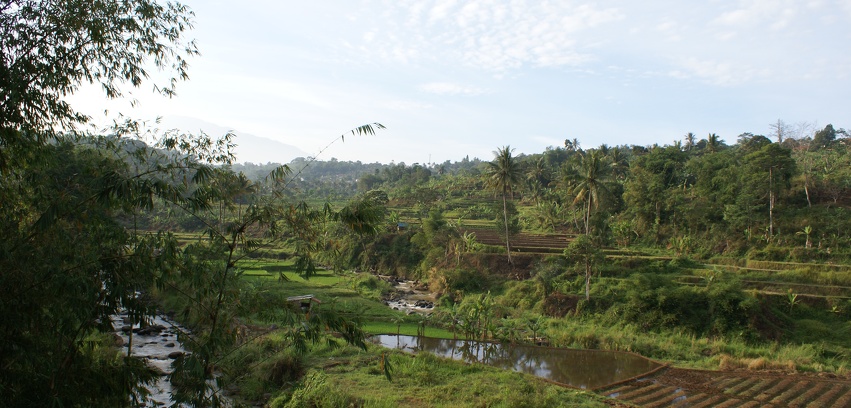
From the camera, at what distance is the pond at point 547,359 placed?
1922 cm

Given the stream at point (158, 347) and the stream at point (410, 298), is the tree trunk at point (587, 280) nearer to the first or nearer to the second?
the stream at point (410, 298)

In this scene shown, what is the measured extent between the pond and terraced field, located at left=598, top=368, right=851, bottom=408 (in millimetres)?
1155

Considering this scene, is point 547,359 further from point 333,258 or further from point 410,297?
point 410,297

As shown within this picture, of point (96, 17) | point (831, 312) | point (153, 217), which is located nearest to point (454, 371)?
point (96, 17)

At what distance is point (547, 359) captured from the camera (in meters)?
21.2

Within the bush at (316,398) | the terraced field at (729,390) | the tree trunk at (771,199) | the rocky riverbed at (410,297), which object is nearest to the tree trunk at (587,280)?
the terraced field at (729,390)

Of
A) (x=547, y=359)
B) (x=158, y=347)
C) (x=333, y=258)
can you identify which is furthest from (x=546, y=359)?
(x=158, y=347)

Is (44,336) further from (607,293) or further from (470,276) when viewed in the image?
(470,276)

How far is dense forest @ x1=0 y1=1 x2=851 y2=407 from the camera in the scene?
20.3ft

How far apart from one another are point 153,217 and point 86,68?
50.4 m

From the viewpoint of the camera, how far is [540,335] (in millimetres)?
23516

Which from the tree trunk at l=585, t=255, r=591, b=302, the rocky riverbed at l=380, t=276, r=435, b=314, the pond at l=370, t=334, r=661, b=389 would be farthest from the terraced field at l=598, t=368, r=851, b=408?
the rocky riverbed at l=380, t=276, r=435, b=314

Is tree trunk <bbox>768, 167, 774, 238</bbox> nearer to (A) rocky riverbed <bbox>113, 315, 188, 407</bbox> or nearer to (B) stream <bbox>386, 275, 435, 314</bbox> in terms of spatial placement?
(B) stream <bbox>386, 275, 435, 314</bbox>

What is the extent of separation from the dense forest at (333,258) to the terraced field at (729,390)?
1551 mm
